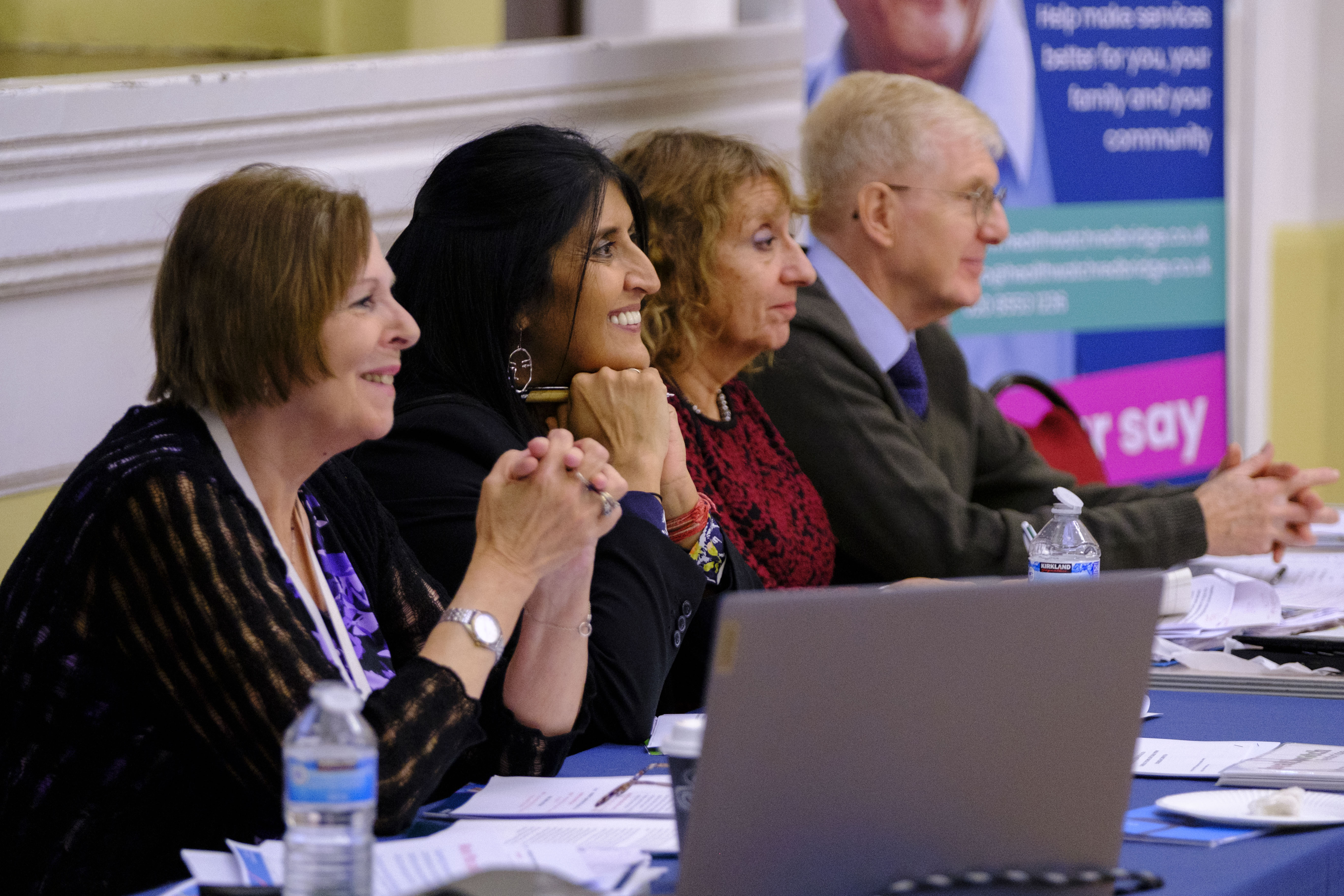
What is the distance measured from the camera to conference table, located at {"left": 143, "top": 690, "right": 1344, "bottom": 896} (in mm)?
1199

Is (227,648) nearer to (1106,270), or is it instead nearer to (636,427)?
(636,427)

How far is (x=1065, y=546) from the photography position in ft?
7.86

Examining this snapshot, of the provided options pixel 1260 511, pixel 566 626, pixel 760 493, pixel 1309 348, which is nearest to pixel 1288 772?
pixel 566 626

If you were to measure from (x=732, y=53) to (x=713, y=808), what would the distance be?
3.13 meters

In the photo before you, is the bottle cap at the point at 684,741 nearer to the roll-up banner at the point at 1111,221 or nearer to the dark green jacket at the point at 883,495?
the dark green jacket at the point at 883,495

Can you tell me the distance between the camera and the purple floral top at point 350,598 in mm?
1598

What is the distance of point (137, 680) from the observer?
4.56ft

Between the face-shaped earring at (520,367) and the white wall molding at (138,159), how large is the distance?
0.30 m

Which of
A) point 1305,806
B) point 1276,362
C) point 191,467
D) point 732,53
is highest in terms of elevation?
point 732,53

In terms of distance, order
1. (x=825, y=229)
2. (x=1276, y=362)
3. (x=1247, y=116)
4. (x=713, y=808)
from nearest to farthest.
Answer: (x=713, y=808) → (x=825, y=229) → (x=1247, y=116) → (x=1276, y=362)

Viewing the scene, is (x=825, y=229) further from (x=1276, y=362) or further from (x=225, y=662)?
(x=1276, y=362)

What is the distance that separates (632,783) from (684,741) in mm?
387

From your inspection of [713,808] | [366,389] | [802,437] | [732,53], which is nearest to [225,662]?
[366,389]

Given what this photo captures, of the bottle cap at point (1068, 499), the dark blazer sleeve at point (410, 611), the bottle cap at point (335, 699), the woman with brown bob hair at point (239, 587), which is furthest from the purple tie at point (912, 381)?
the bottle cap at point (335, 699)
